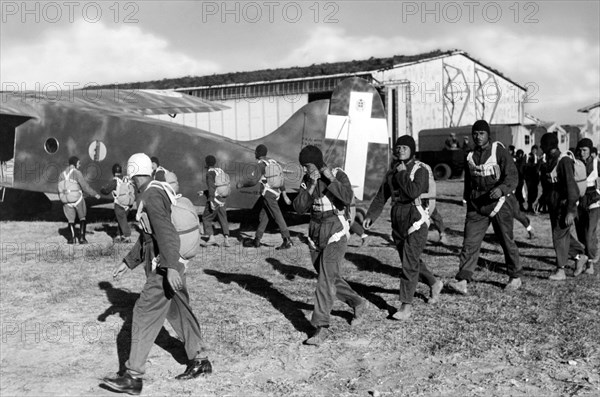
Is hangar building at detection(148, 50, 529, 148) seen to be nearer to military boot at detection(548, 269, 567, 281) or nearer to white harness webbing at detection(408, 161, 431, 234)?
military boot at detection(548, 269, 567, 281)

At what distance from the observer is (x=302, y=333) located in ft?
21.8

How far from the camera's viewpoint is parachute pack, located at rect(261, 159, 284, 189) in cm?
1145

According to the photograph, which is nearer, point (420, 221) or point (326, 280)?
point (326, 280)

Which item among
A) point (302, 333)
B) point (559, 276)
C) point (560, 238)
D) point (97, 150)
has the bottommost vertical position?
point (302, 333)

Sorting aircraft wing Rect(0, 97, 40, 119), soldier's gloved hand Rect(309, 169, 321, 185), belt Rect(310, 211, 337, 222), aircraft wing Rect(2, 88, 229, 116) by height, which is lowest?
belt Rect(310, 211, 337, 222)

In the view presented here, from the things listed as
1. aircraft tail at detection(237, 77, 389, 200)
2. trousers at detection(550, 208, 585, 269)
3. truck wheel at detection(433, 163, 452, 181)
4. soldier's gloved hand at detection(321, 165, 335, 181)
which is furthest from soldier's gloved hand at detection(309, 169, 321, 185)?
truck wheel at detection(433, 163, 452, 181)

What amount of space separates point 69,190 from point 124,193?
1.09 meters

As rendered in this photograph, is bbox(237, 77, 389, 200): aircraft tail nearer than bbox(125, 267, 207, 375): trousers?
No

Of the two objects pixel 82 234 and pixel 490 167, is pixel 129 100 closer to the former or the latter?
pixel 82 234

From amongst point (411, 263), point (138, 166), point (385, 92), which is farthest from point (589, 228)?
point (385, 92)

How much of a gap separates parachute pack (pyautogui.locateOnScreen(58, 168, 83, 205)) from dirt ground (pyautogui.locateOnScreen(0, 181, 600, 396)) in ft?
5.84

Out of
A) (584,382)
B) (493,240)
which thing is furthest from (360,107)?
(584,382)

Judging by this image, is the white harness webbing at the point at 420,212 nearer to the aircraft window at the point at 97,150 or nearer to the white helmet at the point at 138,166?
the white helmet at the point at 138,166

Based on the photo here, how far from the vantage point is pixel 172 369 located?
5.60 meters
